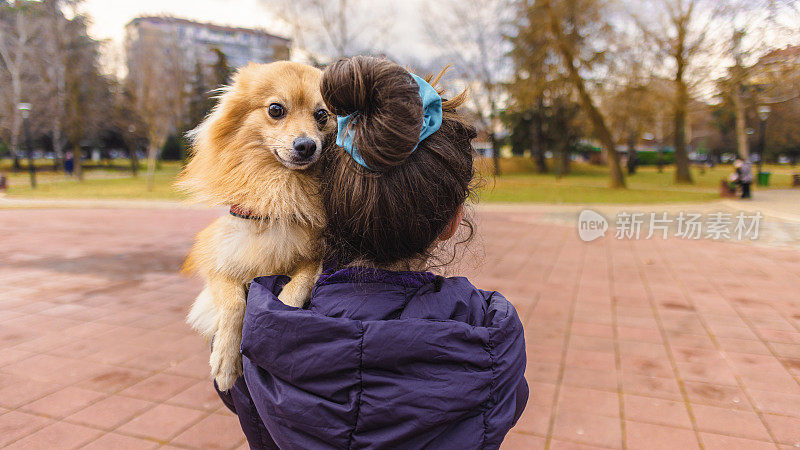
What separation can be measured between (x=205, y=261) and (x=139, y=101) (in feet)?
84.6

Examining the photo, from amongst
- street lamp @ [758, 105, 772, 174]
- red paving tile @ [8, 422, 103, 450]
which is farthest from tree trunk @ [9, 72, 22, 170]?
street lamp @ [758, 105, 772, 174]

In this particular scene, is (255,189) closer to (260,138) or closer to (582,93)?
(260,138)

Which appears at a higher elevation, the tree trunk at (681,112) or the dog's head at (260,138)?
the tree trunk at (681,112)

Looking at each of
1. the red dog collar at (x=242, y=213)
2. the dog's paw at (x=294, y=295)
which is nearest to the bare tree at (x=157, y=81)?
the red dog collar at (x=242, y=213)

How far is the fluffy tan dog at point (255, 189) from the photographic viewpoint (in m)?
1.29

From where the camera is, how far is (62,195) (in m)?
18.4

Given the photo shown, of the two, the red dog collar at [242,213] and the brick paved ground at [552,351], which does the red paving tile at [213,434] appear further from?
the red dog collar at [242,213]

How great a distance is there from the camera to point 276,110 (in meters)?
1.51

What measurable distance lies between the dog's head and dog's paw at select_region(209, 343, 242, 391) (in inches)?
16.3

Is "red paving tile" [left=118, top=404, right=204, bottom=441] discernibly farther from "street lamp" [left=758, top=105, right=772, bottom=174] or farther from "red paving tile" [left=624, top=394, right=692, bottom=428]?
"street lamp" [left=758, top=105, right=772, bottom=174]

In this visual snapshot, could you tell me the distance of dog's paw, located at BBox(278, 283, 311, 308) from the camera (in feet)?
3.84

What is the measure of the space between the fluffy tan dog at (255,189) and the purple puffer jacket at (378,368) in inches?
7.8

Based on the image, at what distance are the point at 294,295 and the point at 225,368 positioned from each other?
1.00 feet

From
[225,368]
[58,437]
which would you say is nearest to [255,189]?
[225,368]
